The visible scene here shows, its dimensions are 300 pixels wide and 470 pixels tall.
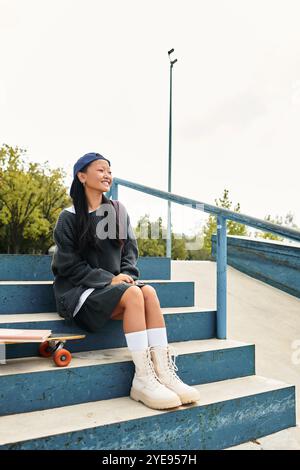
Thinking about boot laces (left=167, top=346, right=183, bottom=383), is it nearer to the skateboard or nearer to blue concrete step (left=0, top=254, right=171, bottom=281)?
the skateboard

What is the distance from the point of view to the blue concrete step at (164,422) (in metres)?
1.70

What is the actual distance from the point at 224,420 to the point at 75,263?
3.47 ft

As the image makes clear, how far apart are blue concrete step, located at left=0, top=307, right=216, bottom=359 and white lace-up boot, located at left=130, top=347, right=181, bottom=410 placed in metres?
0.36

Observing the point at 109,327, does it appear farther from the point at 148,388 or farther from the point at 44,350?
the point at 148,388

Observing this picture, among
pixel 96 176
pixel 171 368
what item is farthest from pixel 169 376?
pixel 96 176

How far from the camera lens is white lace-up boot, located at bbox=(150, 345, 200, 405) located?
1.99 metres

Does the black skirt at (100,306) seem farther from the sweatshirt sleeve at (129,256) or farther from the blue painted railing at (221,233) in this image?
the blue painted railing at (221,233)

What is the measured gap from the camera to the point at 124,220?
2.62 m

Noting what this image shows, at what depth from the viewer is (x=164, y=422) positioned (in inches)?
74.5

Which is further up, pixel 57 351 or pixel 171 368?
pixel 57 351

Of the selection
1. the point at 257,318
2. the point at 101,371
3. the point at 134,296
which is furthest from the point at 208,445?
the point at 257,318

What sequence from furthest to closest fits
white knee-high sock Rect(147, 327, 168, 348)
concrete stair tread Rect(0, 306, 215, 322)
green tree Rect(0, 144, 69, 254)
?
green tree Rect(0, 144, 69, 254) → concrete stair tread Rect(0, 306, 215, 322) → white knee-high sock Rect(147, 327, 168, 348)

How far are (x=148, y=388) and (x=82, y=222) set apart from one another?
934 millimetres

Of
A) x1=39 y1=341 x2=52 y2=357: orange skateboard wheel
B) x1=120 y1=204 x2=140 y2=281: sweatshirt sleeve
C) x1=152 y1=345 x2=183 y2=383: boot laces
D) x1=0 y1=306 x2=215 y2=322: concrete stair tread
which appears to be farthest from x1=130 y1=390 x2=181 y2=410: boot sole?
x1=120 y1=204 x2=140 y2=281: sweatshirt sleeve
